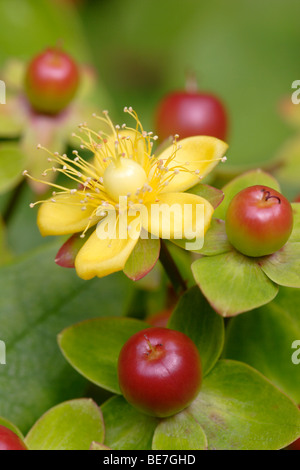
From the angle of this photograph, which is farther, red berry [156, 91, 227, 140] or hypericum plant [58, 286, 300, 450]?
red berry [156, 91, 227, 140]

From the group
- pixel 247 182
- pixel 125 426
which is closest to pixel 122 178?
pixel 247 182

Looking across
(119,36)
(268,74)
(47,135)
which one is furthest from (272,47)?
(47,135)

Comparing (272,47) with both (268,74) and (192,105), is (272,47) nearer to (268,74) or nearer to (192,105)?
(268,74)

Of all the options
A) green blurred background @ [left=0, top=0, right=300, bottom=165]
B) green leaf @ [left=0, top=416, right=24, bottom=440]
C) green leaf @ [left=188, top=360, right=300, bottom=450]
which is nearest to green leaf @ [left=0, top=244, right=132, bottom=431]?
green leaf @ [left=0, top=416, right=24, bottom=440]

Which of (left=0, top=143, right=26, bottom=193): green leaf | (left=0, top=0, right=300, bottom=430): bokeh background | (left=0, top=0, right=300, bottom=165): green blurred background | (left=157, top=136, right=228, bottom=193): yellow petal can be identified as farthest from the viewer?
(left=0, top=0, right=300, bottom=165): green blurred background

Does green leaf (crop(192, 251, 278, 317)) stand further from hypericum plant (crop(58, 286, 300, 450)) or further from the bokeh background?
the bokeh background
